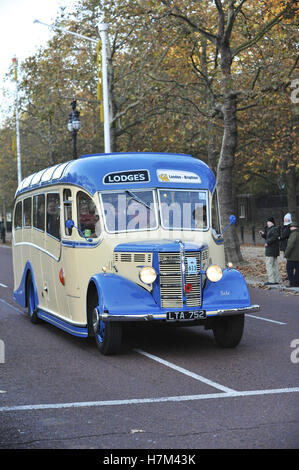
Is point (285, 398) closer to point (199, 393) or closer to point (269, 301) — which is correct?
point (199, 393)

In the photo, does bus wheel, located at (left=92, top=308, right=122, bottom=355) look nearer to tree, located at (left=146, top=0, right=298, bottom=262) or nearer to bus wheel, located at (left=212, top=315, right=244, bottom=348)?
bus wheel, located at (left=212, top=315, right=244, bottom=348)

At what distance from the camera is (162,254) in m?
10.3

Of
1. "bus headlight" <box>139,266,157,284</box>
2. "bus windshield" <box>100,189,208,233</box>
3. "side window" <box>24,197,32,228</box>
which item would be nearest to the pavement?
"side window" <box>24,197,32,228</box>

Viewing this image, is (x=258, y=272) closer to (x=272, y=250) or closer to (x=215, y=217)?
(x=272, y=250)

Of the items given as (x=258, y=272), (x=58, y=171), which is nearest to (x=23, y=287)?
(x=58, y=171)

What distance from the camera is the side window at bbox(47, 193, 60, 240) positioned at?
1231 centimetres

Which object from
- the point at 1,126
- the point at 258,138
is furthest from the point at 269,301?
the point at 1,126

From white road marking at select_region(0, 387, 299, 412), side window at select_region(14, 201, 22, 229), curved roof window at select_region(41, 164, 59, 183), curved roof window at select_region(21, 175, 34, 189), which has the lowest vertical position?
white road marking at select_region(0, 387, 299, 412)

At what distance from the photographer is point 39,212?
13734mm

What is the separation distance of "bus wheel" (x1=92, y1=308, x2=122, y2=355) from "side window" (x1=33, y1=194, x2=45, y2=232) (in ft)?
10.7

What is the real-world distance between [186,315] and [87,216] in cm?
225

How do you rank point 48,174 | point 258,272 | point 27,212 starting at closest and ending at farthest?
point 48,174
point 27,212
point 258,272

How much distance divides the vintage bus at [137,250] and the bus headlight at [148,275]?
0.01m

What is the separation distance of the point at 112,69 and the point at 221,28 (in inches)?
454
